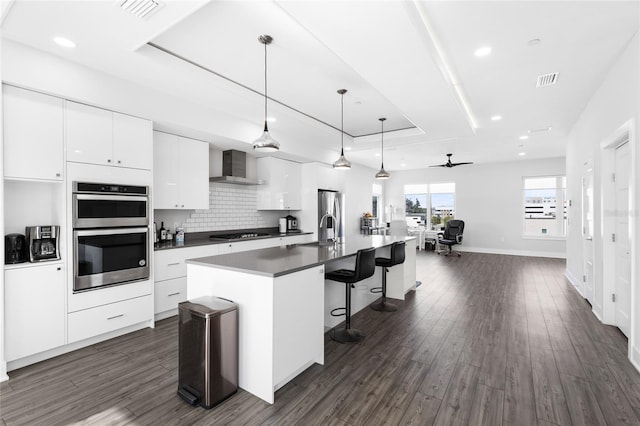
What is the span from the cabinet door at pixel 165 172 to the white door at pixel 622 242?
5125 millimetres

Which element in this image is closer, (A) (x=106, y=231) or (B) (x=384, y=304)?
(A) (x=106, y=231)

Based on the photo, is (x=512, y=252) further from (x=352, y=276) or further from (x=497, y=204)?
(x=352, y=276)

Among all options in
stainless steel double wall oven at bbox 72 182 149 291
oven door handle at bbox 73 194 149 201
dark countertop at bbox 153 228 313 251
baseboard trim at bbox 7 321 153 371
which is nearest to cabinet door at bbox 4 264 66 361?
baseboard trim at bbox 7 321 153 371

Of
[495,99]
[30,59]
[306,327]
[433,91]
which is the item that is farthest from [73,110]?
[495,99]

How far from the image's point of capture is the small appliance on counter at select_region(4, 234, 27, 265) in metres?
2.66

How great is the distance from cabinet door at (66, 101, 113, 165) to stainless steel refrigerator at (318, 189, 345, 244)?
3842 mm

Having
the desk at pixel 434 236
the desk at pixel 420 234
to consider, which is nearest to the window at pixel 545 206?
the desk at pixel 434 236

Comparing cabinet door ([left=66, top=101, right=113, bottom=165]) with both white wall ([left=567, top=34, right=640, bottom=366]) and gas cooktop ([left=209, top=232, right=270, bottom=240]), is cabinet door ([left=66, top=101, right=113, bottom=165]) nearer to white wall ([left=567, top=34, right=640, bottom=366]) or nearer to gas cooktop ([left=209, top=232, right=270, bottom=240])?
gas cooktop ([left=209, top=232, right=270, bottom=240])

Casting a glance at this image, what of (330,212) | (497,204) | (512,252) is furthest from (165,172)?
(512,252)

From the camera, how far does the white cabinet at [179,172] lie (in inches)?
156

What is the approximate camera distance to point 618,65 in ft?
10.2

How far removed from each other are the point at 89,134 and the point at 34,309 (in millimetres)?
1677

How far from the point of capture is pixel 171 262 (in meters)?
3.88

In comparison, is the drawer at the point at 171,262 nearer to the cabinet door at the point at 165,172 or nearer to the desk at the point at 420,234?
the cabinet door at the point at 165,172
